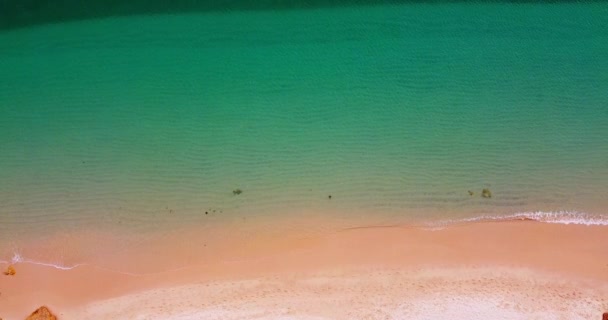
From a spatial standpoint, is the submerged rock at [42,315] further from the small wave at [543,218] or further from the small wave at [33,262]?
the small wave at [543,218]

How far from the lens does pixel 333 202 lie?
15.5 ft

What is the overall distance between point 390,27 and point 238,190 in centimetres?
239

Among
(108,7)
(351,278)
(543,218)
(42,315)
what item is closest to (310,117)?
(351,278)

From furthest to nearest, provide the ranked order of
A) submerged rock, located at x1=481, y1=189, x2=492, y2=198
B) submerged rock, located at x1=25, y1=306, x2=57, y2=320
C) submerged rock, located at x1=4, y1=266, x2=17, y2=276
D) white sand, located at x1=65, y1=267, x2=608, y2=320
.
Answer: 1. submerged rock, located at x1=481, y1=189, x2=492, y2=198
2. submerged rock, located at x1=4, y1=266, x2=17, y2=276
3. submerged rock, located at x1=25, y1=306, x2=57, y2=320
4. white sand, located at x1=65, y1=267, x2=608, y2=320


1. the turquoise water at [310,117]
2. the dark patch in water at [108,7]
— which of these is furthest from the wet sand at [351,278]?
the dark patch in water at [108,7]

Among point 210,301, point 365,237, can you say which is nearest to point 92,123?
point 210,301

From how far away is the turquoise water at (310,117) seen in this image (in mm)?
4777

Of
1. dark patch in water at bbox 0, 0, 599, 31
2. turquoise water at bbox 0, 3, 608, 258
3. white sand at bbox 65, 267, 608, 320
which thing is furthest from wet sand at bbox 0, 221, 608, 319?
dark patch in water at bbox 0, 0, 599, 31

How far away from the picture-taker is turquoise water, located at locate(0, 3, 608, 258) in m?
4.78

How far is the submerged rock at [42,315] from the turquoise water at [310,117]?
32.9 inches

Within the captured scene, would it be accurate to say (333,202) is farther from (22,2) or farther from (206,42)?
(22,2)

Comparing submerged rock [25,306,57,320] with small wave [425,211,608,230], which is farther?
small wave [425,211,608,230]

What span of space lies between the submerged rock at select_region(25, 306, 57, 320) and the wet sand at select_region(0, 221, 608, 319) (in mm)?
85

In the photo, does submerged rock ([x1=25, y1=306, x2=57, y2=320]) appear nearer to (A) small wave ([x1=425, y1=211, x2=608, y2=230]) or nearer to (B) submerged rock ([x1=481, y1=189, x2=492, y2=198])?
(A) small wave ([x1=425, y1=211, x2=608, y2=230])
